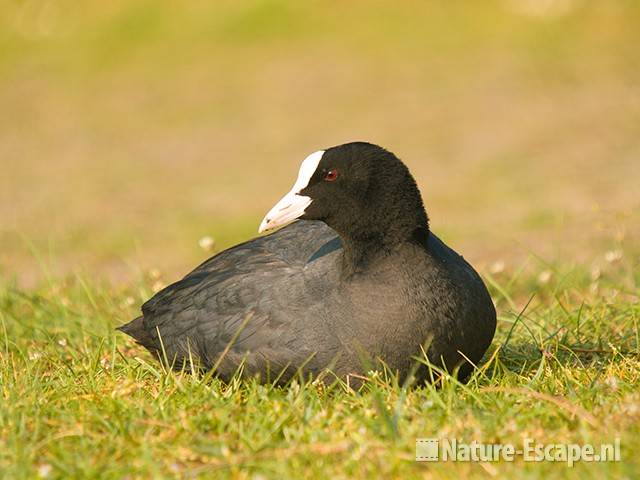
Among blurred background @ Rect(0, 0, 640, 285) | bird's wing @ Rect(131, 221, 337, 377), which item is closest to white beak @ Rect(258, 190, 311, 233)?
bird's wing @ Rect(131, 221, 337, 377)

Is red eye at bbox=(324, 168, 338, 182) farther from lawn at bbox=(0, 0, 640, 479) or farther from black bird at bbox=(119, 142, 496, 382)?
lawn at bbox=(0, 0, 640, 479)

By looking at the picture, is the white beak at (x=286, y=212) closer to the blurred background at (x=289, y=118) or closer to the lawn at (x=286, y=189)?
the lawn at (x=286, y=189)

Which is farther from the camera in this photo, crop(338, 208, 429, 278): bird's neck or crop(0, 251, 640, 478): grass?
crop(338, 208, 429, 278): bird's neck

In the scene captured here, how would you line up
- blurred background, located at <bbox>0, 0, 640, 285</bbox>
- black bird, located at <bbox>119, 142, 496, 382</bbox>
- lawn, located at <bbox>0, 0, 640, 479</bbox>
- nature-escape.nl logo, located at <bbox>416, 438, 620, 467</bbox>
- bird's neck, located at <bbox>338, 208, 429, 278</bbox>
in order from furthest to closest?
blurred background, located at <bbox>0, 0, 640, 285</bbox>
bird's neck, located at <bbox>338, 208, 429, 278</bbox>
black bird, located at <bbox>119, 142, 496, 382</bbox>
lawn, located at <bbox>0, 0, 640, 479</bbox>
nature-escape.nl logo, located at <bbox>416, 438, 620, 467</bbox>

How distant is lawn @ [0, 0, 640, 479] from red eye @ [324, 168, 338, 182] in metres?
0.71

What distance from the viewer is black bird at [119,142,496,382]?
3.48 metres

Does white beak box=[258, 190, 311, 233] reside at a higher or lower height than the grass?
higher

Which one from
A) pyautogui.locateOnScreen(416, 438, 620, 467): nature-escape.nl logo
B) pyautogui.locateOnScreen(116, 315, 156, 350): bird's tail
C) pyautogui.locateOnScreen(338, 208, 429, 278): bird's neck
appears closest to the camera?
pyautogui.locateOnScreen(416, 438, 620, 467): nature-escape.nl logo

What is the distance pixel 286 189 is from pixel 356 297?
631cm

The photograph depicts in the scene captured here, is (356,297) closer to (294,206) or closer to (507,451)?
(294,206)

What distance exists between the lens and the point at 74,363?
3.99 m

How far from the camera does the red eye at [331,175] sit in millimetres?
3613

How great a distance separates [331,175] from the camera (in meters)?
3.62

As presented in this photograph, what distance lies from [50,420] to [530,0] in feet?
44.3
